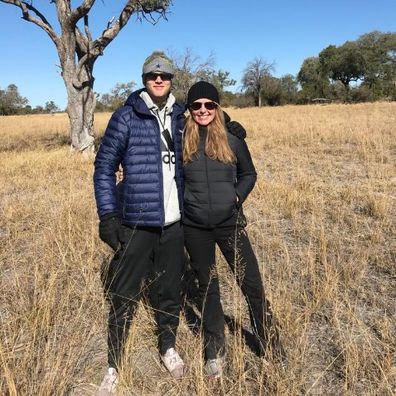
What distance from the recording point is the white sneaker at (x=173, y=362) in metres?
2.45

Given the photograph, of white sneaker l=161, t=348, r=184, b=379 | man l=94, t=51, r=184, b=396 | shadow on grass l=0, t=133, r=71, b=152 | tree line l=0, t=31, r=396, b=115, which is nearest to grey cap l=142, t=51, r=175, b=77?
man l=94, t=51, r=184, b=396

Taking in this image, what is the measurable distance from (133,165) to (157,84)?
510 mm

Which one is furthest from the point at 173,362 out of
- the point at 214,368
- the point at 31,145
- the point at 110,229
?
the point at 31,145

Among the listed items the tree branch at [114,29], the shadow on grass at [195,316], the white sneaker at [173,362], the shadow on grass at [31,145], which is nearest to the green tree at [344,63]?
the shadow on grass at [31,145]

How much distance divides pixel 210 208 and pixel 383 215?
142 inches

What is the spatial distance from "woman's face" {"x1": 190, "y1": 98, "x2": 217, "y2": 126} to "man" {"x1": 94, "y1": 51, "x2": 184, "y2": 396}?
136 millimetres

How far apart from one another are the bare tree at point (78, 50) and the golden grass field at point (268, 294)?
13.9ft

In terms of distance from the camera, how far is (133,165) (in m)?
2.37

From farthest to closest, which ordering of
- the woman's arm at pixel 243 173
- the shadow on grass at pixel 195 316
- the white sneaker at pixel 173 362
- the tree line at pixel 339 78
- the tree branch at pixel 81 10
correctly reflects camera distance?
the tree line at pixel 339 78 → the tree branch at pixel 81 10 → the shadow on grass at pixel 195 316 → the woman's arm at pixel 243 173 → the white sneaker at pixel 173 362

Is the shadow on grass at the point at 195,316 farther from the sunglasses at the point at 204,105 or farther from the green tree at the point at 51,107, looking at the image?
the green tree at the point at 51,107

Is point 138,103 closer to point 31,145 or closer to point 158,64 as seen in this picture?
point 158,64

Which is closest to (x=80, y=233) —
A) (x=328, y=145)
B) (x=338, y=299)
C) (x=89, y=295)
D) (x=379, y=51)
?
(x=89, y=295)

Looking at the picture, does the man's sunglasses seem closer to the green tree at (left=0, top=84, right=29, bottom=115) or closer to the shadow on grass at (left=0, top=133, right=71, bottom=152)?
the shadow on grass at (left=0, top=133, right=71, bottom=152)

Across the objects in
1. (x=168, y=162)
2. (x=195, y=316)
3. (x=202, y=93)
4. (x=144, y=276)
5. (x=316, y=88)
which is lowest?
(x=195, y=316)
